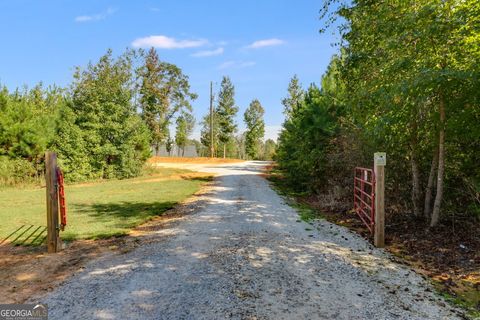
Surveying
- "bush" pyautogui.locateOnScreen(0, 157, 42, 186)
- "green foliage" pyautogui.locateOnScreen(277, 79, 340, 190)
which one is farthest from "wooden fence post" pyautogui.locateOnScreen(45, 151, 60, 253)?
"bush" pyautogui.locateOnScreen(0, 157, 42, 186)

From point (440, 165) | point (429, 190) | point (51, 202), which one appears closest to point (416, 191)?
point (429, 190)

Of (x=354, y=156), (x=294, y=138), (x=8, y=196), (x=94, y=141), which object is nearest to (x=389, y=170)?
(x=354, y=156)

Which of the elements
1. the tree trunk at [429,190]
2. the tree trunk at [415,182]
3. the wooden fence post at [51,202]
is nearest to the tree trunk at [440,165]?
the tree trunk at [429,190]

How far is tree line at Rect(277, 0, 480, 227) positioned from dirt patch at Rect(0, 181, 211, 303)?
5.45m

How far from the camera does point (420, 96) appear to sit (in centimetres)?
555

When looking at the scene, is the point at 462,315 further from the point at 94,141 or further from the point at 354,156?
the point at 94,141

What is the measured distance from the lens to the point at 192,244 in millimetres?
6023

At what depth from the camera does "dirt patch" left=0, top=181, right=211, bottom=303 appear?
4.19m

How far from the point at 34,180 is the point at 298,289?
61.3ft

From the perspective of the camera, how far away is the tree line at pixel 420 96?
5363mm

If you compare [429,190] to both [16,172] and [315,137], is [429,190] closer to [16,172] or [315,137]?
[315,137]

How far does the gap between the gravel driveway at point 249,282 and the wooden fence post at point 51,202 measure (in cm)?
118

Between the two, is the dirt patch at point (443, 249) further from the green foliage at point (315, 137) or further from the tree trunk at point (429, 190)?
the green foliage at point (315, 137)

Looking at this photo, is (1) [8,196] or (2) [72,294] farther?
(1) [8,196]
